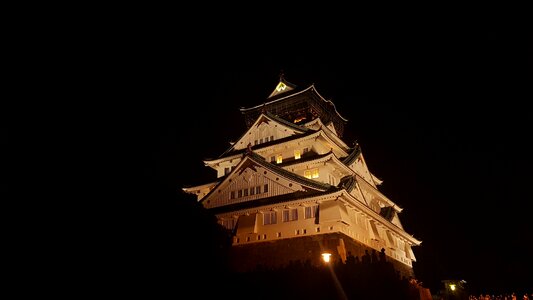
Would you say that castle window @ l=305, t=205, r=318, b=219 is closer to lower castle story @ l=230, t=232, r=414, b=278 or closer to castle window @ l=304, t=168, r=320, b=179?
lower castle story @ l=230, t=232, r=414, b=278

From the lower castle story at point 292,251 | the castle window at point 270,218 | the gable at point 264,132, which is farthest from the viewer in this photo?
the gable at point 264,132

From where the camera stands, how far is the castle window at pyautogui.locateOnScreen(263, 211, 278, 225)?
93.5ft

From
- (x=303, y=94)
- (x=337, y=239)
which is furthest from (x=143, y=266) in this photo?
(x=303, y=94)

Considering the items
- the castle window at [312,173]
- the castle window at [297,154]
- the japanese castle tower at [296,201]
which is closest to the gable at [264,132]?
the japanese castle tower at [296,201]

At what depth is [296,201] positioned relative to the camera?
27.5 m

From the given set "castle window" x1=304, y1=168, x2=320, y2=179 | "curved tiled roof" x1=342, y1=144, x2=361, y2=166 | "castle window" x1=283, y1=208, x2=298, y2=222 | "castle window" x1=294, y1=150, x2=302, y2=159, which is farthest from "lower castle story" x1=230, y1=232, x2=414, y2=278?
"castle window" x1=294, y1=150, x2=302, y2=159

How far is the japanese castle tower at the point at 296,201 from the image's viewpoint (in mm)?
26828

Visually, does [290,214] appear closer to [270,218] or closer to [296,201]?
[296,201]

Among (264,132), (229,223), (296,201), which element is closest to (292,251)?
(296,201)

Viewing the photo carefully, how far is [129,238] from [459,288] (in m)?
25.6

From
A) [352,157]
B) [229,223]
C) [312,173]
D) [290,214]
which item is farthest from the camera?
[352,157]

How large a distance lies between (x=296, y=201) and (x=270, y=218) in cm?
274

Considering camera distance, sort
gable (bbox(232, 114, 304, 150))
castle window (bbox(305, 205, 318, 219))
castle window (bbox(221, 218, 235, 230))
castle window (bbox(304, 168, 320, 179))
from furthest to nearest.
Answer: gable (bbox(232, 114, 304, 150)) < castle window (bbox(304, 168, 320, 179)) < castle window (bbox(221, 218, 235, 230)) < castle window (bbox(305, 205, 318, 219))

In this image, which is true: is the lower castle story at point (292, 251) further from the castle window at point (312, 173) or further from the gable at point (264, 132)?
the gable at point (264, 132)
